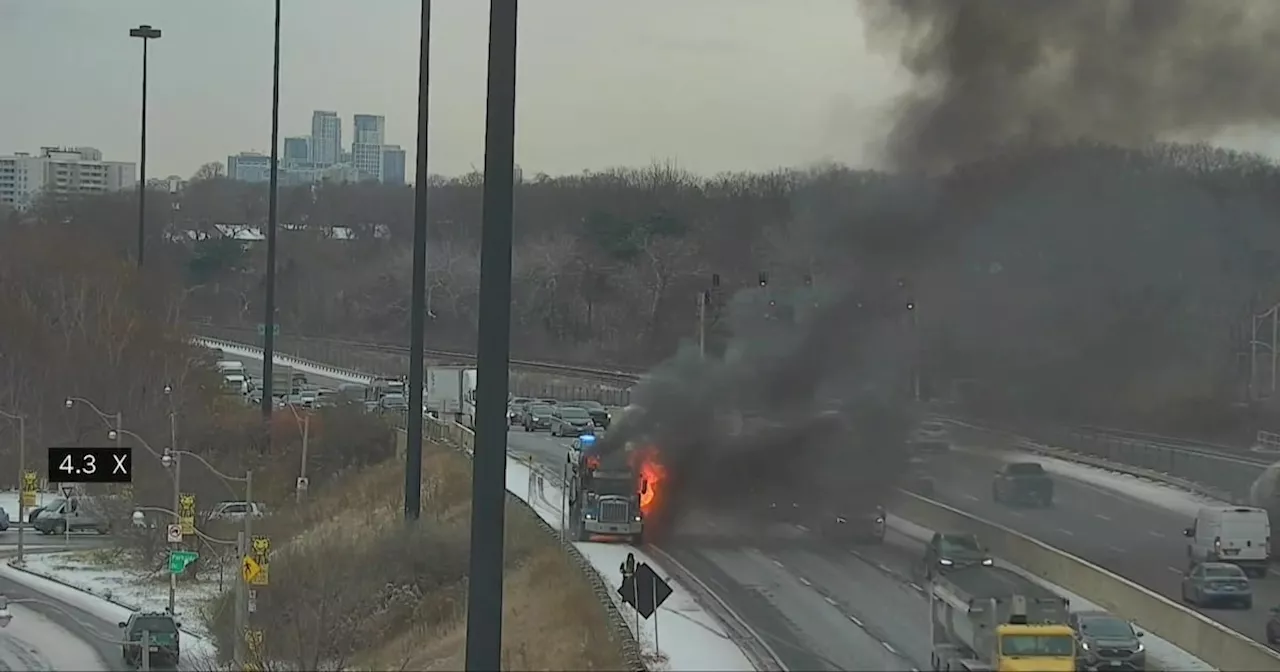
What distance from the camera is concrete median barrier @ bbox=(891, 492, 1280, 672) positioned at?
39.0 ft

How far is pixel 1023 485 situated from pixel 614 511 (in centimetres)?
674

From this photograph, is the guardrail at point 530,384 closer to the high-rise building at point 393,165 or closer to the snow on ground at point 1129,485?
the high-rise building at point 393,165

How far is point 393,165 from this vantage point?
2630 cm

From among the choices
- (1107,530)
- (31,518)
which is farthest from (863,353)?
(31,518)

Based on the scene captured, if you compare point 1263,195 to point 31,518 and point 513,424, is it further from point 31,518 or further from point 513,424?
point 31,518

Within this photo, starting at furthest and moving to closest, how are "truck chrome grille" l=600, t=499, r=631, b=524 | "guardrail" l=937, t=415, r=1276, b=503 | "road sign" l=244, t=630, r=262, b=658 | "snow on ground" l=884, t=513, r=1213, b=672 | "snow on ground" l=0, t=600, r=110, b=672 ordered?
1. "guardrail" l=937, t=415, r=1276, b=503
2. "truck chrome grille" l=600, t=499, r=631, b=524
3. "snow on ground" l=0, t=600, r=110, b=672
4. "road sign" l=244, t=630, r=262, b=658
5. "snow on ground" l=884, t=513, r=1213, b=672

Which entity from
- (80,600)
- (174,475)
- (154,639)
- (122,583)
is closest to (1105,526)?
(154,639)

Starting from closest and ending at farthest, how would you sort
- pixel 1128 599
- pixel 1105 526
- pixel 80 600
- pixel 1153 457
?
pixel 1128 599 → pixel 80 600 → pixel 1105 526 → pixel 1153 457

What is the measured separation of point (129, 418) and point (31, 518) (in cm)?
203

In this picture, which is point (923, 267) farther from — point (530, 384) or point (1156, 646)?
point (1156, 646)

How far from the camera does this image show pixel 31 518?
22.8 m

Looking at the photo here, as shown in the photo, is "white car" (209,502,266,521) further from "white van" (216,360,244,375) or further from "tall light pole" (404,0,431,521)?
"white van" (216,360,244,375)

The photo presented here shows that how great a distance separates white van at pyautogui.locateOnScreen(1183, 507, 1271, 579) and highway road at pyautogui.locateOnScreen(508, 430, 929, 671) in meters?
4.27

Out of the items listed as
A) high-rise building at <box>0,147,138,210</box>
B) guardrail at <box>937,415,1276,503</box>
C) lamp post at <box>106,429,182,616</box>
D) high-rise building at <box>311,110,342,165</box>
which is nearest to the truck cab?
lamp post at <box>106,429,182,616</box>
